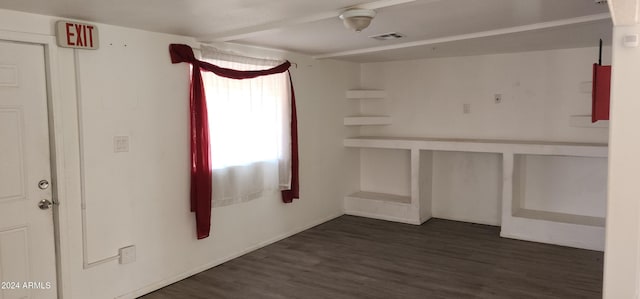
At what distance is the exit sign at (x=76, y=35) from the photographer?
298cm

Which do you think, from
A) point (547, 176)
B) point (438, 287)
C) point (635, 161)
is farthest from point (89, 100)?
point (547, 176)

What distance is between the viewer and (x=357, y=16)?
289cm

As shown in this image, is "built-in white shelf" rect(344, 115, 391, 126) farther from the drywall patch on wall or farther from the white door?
the white door

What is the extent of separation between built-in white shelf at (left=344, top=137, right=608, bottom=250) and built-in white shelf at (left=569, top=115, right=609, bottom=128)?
0.26m

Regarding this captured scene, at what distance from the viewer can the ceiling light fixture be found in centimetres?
287

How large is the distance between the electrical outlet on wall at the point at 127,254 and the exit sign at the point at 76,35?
1509mm

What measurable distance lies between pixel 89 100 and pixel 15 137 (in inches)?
20.4

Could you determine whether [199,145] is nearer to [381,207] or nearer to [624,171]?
[381,207]

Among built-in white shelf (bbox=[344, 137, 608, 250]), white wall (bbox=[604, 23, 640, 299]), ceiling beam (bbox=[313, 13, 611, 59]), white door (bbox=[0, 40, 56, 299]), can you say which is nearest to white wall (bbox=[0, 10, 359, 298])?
white door (bbox=[0, 40, 56, 299])

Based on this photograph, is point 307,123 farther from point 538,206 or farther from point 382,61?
point 538,206

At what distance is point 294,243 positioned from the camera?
485cm

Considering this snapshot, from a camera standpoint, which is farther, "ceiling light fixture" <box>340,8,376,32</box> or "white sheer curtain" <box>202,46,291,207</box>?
"white sheer curtain" <box>202,46,291,207</box>

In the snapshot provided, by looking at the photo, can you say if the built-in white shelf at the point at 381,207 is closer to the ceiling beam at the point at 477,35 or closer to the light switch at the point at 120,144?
the ceiling beam at the point at 477,35

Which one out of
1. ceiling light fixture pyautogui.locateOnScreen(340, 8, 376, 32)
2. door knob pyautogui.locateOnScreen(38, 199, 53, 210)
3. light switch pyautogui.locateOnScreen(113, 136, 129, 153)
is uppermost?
ceiling light fixture pyautogui.locateOnScreen(340, 8, 376, 32)
